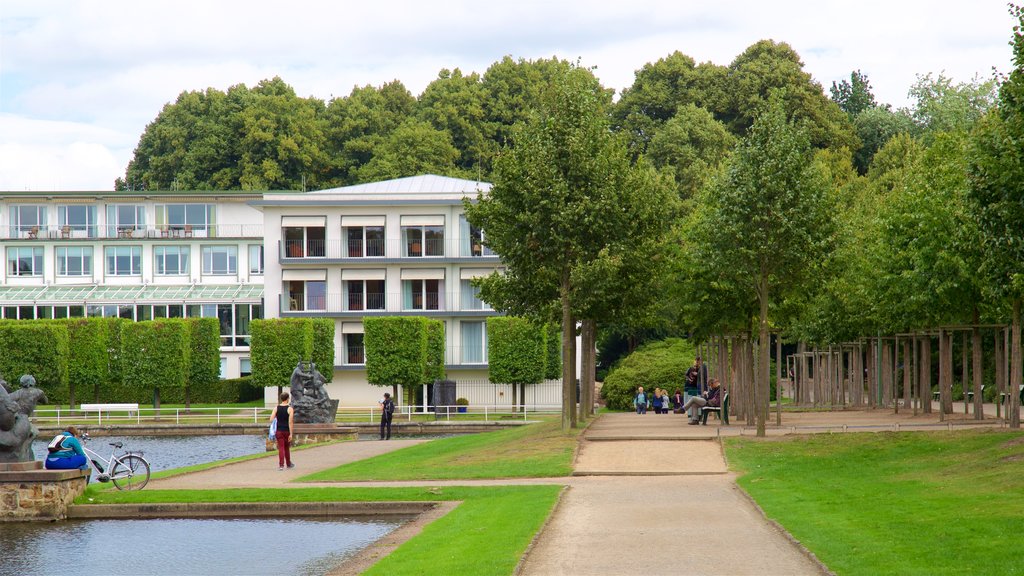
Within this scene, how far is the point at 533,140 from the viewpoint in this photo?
32.8 m

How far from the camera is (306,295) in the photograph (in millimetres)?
76188

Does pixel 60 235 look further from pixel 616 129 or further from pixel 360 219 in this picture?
pixel 616 129

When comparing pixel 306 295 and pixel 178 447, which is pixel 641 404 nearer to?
pixel 178 447

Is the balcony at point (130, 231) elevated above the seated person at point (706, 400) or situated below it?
above

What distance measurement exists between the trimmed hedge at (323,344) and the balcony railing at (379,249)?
8909 mm

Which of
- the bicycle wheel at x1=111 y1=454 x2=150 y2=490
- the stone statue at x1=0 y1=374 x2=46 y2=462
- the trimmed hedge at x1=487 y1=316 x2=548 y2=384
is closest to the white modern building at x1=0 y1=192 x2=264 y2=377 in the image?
the trimmed hedge at x1=487 y1=316 x2=548 y2=384

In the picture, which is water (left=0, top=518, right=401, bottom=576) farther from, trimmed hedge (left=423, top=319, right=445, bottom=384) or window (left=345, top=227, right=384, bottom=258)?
window (left=345, top=227, right=384, bottom=258)

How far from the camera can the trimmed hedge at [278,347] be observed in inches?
2581

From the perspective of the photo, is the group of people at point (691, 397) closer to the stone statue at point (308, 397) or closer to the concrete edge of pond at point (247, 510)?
the stone statue at point (308, 397)

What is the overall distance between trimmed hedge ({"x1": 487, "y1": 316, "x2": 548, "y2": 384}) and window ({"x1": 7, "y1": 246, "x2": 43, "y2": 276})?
3800 centimetres

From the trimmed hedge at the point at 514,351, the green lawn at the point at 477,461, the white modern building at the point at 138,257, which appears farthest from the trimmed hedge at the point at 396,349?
the green lawn at the point at 477,461

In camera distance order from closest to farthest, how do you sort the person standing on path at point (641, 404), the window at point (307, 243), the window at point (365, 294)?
the person standing on path at point (641, 404)
the window at point (365, 294)
the window at point (307, 243)

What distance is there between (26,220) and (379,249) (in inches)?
1121

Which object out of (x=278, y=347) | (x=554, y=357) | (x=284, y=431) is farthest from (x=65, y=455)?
(x=554, y=357)
